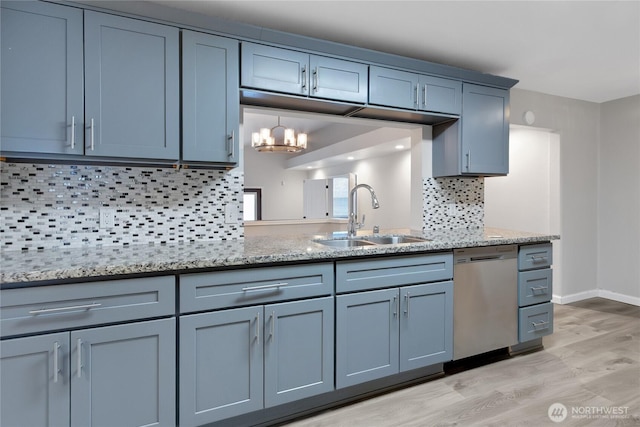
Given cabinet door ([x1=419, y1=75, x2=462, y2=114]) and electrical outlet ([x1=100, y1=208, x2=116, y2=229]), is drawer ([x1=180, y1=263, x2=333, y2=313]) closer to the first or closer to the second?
electrical outlet ([x1=100, y1=208, x2=116, y2=229])

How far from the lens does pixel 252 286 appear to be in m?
1.76

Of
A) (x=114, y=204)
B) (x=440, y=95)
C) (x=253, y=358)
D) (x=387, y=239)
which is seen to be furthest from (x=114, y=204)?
(x=440, y=95)

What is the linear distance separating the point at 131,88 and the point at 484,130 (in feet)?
8.40

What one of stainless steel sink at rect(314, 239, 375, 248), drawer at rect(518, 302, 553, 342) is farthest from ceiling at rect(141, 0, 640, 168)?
drawer at rect(518, 302, 553, 342)

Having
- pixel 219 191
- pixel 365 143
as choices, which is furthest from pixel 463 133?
pixel 365 143

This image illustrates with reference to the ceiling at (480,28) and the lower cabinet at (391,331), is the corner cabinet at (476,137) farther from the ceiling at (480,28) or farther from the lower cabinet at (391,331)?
the lower cabinet at (391,331)

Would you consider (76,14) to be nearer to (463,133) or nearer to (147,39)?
(147,39)

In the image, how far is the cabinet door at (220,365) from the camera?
165 cm

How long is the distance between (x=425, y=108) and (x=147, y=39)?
185 centimetres

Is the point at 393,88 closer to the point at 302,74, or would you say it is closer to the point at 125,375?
the point at 302,74

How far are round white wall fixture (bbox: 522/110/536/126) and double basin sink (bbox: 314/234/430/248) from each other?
2043 millimetres

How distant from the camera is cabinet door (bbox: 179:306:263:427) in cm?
165

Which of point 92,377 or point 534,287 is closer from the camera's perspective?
point 92,377

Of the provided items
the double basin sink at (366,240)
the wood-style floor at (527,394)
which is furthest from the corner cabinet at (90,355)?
the double basin sink at (366,240)
